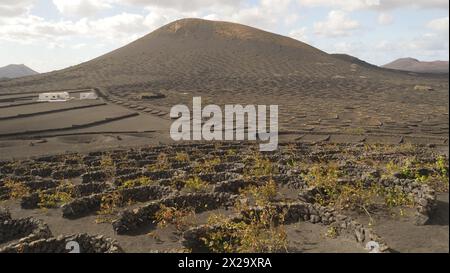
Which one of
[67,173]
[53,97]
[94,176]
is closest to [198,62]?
[53,97]

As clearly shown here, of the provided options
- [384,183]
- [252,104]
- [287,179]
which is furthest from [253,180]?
[252,104]

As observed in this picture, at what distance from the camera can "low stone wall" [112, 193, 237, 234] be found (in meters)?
12.3

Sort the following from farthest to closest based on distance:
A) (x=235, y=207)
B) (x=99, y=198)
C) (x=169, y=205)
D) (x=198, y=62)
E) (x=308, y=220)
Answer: (x=198, y=62) → (x=99, y=198) → (x=169, y=205) → (x=235, y=207) → (x=308, y=220)

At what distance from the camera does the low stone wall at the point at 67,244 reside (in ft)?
33.3

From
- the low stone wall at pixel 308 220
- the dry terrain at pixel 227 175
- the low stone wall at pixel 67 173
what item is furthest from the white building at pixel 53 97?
the low stone wall at pixel 308 220

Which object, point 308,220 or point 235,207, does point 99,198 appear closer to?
point 235,207

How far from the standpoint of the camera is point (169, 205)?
44.9 ft

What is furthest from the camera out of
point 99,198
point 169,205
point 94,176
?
point 94,176

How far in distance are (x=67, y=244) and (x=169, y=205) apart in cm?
386

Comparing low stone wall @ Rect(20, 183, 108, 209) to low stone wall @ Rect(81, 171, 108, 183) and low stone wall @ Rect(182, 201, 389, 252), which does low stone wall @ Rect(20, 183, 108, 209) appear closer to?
low stone wall @ Rect(81, 171, 108, 183)

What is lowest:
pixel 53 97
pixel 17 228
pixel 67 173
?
pixel 17 228

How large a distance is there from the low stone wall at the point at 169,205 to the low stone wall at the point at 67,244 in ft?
5.73

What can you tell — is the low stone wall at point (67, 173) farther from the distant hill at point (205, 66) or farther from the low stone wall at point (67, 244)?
the distant hill at point (205, 66)

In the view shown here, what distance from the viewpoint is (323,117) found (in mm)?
39406
